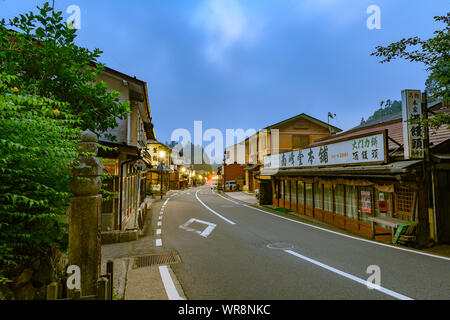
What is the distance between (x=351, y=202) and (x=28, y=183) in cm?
1338

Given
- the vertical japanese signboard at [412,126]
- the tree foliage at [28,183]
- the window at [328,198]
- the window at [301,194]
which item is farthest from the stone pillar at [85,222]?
the window at [301,194]

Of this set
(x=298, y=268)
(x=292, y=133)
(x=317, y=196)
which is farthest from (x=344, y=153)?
(x=292, y=133)

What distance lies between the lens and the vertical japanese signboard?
8.32 m

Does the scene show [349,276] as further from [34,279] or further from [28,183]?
[28,183]

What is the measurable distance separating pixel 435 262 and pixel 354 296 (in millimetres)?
3955

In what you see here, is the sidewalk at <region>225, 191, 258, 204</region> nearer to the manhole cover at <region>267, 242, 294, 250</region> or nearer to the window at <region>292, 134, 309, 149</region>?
the window at <region>292, 134, 309, 149</region>

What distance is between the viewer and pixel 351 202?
12.1m

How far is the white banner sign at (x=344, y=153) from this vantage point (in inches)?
382

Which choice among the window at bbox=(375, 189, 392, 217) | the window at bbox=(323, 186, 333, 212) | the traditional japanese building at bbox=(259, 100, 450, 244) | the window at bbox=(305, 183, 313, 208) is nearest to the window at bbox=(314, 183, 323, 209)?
the traditional japanese building at bbox=(259, 100, 450, 244)

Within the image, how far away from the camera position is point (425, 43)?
276 inches

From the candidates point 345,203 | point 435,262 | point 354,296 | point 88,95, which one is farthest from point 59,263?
point 345,203

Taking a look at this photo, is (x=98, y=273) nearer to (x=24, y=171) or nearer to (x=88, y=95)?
(x=24, y=171)

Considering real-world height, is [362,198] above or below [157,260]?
above

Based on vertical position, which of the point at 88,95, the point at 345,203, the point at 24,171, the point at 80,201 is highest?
the point at 88,95
